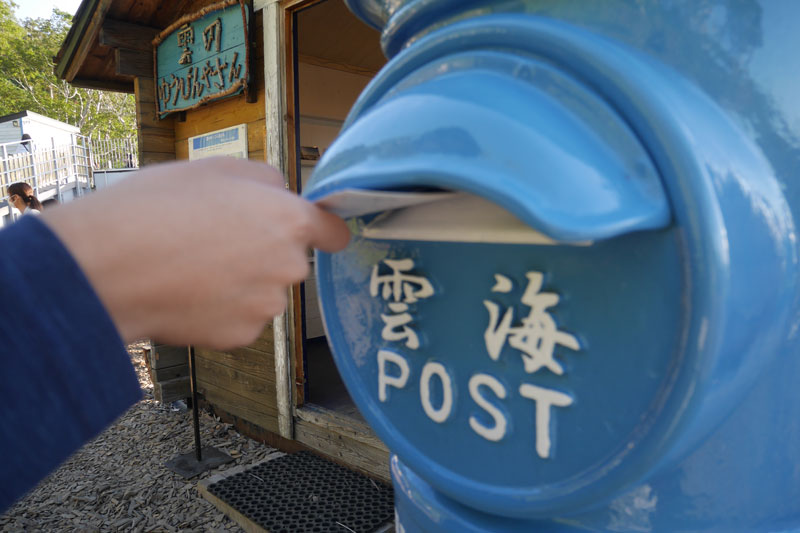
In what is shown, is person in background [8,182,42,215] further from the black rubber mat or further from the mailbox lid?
the mailbox lid

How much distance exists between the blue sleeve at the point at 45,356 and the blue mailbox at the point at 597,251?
A: 0.88ft

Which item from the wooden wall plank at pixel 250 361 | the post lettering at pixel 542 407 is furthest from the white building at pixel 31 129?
the post lettering at pixel 542 407

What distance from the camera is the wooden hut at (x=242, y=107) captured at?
331 cm

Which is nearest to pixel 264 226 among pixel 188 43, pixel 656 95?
pixel 656 95

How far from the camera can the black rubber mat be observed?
8.55 feet

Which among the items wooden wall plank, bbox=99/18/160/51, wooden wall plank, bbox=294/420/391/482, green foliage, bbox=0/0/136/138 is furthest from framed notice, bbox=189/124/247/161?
green foliage, bbox=0/0/136/138

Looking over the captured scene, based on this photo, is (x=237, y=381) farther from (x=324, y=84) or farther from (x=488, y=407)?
(x=488, y=407)

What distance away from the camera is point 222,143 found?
3824 millimetres

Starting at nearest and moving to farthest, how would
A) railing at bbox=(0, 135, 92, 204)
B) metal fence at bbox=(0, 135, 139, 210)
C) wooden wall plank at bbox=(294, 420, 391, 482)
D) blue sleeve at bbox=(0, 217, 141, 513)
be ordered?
blue sleeve at bbox=(0, 217, 141, 513) < wooden wall plank at bbox=(294, 420, 391, 482) < railing at bbox=(0, 135, 92, 204) < metal fence at bbox=(0, 135, 139, 210)

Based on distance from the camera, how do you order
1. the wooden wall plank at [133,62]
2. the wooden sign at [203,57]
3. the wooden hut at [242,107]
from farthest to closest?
the wooden wall plank at [133,62] < the wooden sign at [203,57] < the wooden hut at [242,107]

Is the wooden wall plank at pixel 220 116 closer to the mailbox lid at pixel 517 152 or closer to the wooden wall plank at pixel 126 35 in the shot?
the wooden wall plank at pixel 126 35

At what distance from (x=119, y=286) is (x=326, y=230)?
25 centimetres

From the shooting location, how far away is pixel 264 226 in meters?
0.60

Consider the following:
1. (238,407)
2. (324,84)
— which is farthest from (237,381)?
(324,84)
